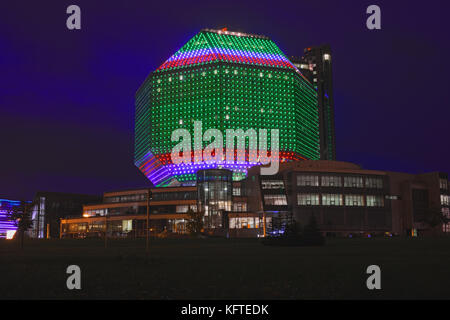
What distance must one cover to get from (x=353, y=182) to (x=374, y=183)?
6.90 meters

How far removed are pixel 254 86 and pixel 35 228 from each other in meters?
99.7

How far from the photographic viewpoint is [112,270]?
73.4 feet

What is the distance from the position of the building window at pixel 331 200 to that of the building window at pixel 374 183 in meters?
9.84

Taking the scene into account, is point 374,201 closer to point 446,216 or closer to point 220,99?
point 446,216

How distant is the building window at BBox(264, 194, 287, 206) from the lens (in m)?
114

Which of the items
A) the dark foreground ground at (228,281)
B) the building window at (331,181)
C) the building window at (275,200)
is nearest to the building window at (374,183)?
the building window at (331,181)

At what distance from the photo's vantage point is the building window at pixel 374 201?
391ft

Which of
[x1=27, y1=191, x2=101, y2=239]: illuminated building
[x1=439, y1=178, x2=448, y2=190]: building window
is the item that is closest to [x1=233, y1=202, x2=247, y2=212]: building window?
[x1=439, y1=178, x2=448, y2=190]: building window

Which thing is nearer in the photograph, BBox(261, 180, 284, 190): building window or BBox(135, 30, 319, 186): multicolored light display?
BBox(261, 180, 284, 190): building window

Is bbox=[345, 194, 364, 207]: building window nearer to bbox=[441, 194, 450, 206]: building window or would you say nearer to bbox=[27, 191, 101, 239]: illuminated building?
bbox=[441, 194, 450, 206]: building window

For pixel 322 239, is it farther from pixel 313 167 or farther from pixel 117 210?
pixel 117 210

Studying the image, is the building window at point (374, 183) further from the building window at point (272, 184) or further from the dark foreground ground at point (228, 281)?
the dark foreground ground at point (228, 281)

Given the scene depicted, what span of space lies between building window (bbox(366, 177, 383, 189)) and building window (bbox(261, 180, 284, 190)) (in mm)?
22335
